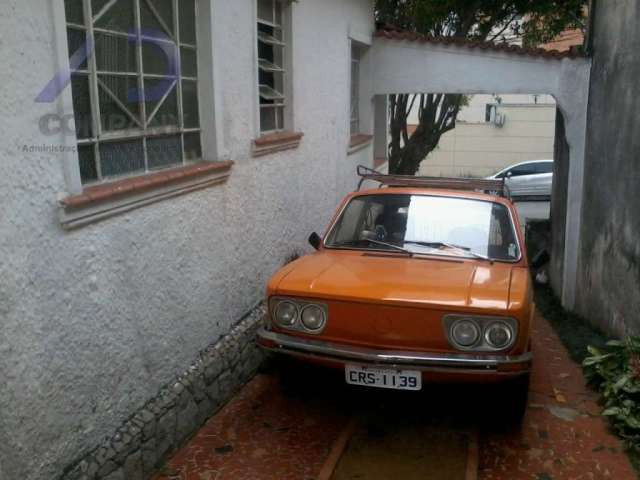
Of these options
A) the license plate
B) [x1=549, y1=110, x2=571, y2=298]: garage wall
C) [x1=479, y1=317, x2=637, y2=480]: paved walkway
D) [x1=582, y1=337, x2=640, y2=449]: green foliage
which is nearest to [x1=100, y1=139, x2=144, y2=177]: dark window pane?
the license plate

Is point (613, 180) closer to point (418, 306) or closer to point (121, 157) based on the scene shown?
point (418, 306)

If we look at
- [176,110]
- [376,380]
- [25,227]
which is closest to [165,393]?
[376,380]

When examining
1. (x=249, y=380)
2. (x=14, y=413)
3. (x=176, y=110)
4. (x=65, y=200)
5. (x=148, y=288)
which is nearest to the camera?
(x=14, y=413)

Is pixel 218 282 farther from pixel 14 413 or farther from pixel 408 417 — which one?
pixel 14 413

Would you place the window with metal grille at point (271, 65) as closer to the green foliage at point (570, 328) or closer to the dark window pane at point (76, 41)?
the dark window pane at point (76, 41)

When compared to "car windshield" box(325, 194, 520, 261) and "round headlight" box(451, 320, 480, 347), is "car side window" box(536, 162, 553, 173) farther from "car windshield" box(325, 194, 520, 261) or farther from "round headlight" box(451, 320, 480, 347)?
"round headlight" box(451, 320, 480, 347)

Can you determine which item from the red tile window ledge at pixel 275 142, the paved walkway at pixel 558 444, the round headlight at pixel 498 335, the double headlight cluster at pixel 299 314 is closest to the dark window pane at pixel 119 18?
the red tile window ledge at pixel 275 142

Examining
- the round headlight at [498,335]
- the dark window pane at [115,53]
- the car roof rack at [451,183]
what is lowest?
the round headlight at [498,335]

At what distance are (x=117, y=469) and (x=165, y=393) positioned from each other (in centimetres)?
73

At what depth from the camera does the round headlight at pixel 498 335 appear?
162 inches

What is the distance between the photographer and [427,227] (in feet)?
17.5

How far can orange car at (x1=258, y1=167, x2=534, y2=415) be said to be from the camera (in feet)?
13.5

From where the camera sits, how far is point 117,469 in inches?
149

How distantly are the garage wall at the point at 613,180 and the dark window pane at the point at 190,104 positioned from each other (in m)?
4.11
